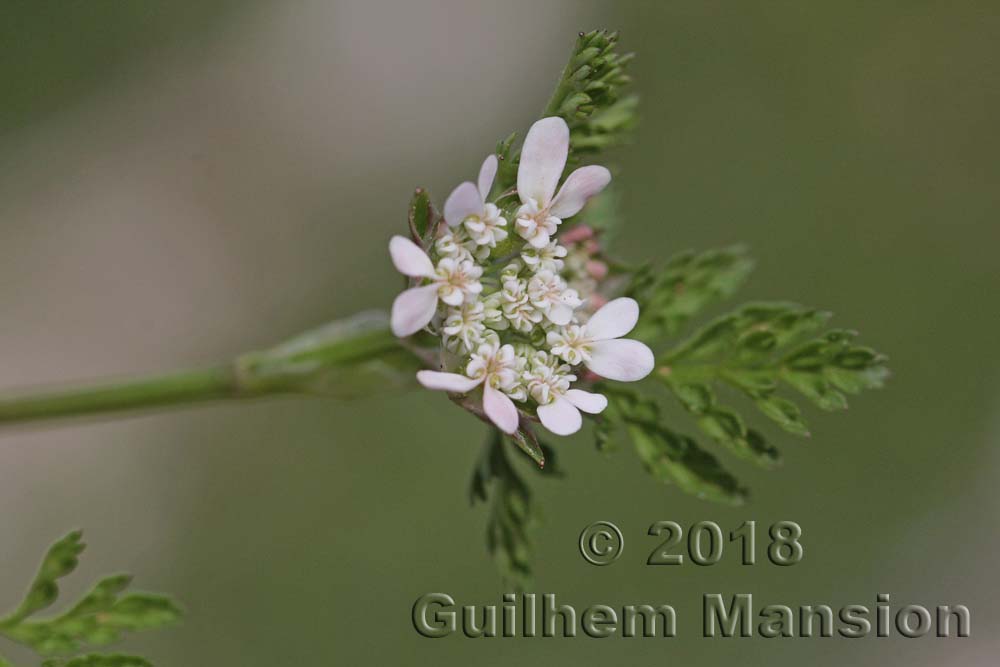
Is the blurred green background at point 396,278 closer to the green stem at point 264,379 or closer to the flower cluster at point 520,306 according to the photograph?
the green stem at point 264,379

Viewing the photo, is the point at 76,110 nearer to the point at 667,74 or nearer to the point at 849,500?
the point at 667,74

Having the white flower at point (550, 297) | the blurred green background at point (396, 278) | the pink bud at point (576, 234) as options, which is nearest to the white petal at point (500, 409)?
the white flower at point (550, 297)

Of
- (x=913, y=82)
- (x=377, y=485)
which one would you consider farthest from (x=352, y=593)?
(x=913, y=82)

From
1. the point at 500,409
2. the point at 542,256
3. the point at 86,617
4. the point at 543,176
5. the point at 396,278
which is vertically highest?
the point at 396,278

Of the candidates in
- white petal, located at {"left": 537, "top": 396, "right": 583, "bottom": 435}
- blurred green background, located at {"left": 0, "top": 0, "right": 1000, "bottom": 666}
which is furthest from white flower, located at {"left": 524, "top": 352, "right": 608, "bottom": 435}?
blurred green background, located at {"left": 0, "top": 0, "right": 1000, "bottom": 666}

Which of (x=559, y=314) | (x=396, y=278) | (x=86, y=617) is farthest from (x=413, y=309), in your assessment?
(x=396, y=278)

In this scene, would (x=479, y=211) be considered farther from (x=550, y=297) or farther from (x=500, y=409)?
(x=500, y=409)
